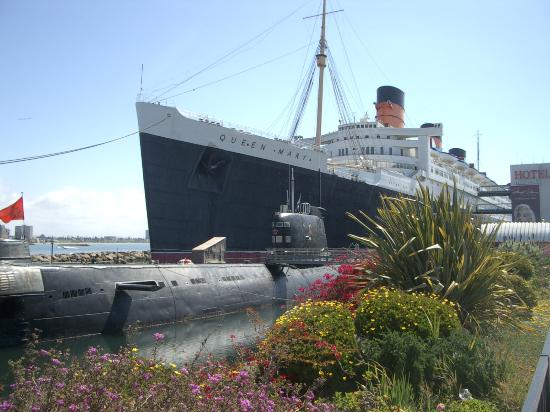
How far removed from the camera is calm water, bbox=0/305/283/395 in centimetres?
1255

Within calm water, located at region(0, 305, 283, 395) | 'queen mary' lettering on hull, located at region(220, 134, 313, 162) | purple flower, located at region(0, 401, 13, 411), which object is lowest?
calm water, located at region(0, 305, 283, 395)

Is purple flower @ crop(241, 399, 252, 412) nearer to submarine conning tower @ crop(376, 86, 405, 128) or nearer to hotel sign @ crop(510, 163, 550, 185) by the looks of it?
submarine conning tower @ crop(376, 86, 405, 128)

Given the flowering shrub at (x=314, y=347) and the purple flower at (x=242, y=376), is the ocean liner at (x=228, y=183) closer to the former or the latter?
the flowering shrub at (x=314, y=347)

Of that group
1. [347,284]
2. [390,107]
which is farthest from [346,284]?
[390,107]

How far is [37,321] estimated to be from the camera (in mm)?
13484

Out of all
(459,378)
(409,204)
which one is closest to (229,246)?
(409,204)

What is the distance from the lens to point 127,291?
51.9ft

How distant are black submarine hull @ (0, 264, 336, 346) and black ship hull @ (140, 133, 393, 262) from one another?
574 centimetres

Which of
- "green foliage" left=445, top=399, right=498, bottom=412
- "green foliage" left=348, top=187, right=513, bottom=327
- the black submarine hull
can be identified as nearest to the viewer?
"green foliage" left=445, top=399, right=498, bottom=412

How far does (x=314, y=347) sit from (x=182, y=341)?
359 inches

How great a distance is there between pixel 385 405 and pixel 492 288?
207 inches

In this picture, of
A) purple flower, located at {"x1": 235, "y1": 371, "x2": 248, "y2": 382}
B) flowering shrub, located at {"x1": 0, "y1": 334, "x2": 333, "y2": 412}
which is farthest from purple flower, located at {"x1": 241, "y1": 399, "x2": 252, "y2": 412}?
purple flower, located at {"x1": 235, "y1": 371, "x2": 248, "y2": 382}

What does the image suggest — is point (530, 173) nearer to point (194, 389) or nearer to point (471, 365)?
point (471, 365)

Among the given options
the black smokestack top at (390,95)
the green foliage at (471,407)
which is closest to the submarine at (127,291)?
the green foliage at (471,407)
